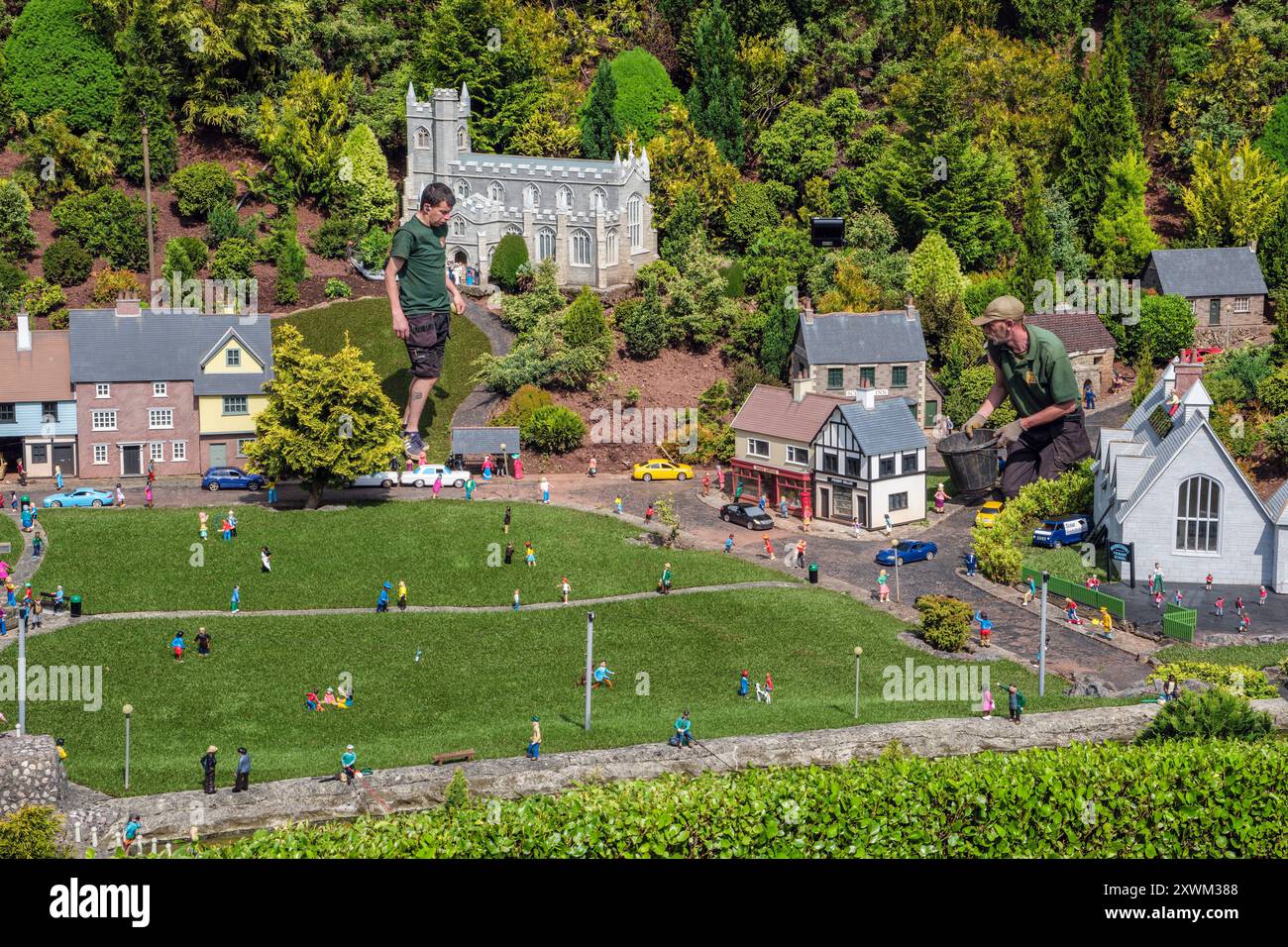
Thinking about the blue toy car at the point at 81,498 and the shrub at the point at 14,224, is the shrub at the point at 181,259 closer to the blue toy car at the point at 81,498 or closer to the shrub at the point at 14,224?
the shrub at the point at 14,224

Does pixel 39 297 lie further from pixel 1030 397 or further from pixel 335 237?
pixel 1030 397

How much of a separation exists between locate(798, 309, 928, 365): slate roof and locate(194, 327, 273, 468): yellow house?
99.6 ft

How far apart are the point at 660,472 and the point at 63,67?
5358cm

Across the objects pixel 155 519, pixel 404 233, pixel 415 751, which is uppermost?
pixel 404 233

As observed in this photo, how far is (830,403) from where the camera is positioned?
9394 centimetres

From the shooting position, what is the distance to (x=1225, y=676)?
65.2m

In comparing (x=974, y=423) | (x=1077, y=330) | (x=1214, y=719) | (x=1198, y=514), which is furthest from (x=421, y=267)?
(x=1214, y=719)

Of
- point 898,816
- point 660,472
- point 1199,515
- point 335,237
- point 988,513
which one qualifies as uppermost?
point 335,237

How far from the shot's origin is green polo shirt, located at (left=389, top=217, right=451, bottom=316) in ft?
293

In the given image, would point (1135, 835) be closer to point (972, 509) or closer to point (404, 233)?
point (972, 509)

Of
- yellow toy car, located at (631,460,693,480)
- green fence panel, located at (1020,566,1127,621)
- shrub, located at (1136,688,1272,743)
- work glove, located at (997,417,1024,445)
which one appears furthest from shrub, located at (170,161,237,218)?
shrub, located at (1136,688,1272,743)

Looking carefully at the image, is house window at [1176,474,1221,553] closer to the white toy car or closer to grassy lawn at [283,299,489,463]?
the white toy car
